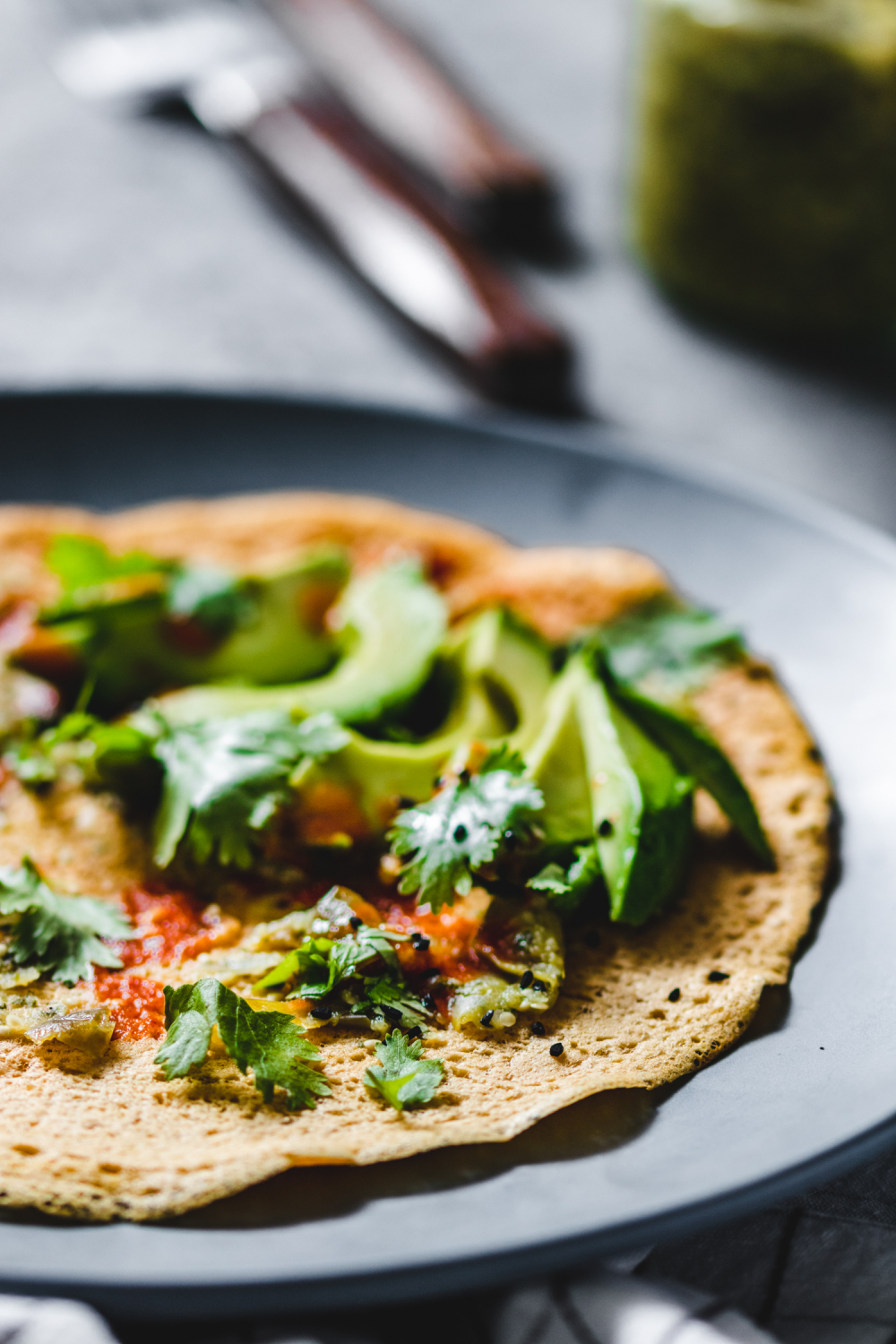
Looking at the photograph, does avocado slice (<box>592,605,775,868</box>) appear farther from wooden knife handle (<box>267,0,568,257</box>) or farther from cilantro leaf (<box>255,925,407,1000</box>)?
wooden knife handle (<box>267,0,568,257</box>)

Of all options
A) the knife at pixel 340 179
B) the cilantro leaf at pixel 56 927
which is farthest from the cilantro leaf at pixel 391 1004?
the knife at pixel 340 179

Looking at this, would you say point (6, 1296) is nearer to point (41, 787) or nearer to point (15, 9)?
point (41, 787)

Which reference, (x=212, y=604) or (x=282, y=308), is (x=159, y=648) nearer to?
(x=212, y=604)

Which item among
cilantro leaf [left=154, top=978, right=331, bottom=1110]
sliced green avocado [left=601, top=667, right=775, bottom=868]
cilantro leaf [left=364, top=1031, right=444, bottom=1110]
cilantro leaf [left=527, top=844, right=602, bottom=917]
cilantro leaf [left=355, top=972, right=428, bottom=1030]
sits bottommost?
cilantro leaf [left=154, top=978, right=331, bottom=1110]

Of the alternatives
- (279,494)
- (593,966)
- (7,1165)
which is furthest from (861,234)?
(7,1165)

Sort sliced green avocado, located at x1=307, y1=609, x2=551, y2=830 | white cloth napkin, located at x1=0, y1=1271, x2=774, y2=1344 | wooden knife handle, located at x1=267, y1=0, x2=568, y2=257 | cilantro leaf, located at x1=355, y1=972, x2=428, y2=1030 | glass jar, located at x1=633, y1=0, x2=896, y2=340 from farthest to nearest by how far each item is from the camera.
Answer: wooden knife handle, located at x1=267, y1=0, x2=568, y2=257 < glass jar, located at x1=633, y1=0, x2=896, y2=340 < sliced green avocado, located at x1=307, y1=609, x2=551, y2=830 < cilantro leaf, located at x1=355, y1=972, x2=428, y2=1030 < white cloth napkin, located at x1=0, y1=1271, x2=774, y2=1344

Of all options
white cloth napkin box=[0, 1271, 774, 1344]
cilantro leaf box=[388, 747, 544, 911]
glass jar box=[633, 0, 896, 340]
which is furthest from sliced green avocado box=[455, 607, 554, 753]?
glass jar box=[633, 0, 896, 340]

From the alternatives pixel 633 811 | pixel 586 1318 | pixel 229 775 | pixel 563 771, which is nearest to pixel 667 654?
pixel 563 771
